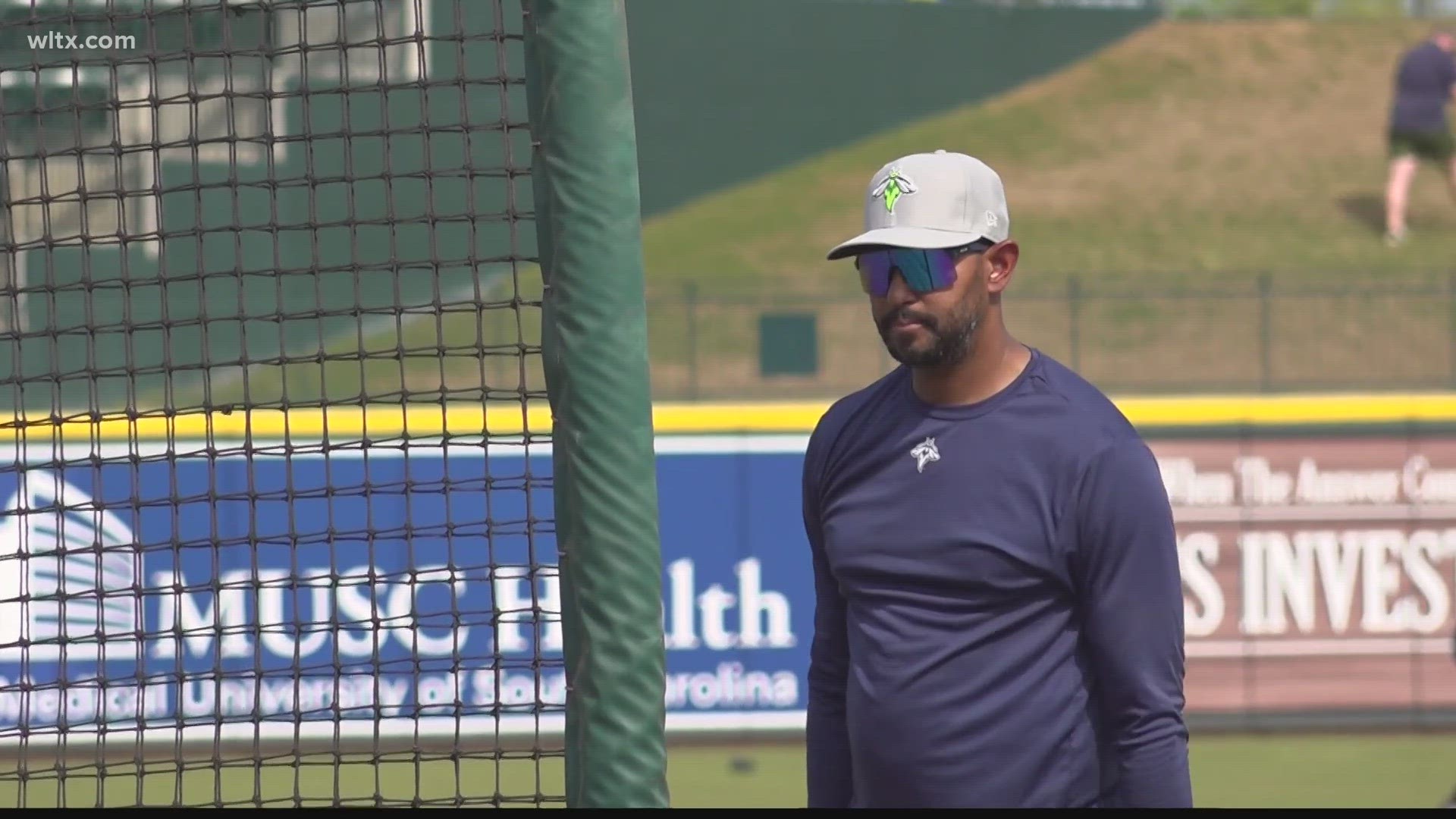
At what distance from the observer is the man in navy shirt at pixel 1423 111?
20.6 m

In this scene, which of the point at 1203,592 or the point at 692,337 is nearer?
the point at 1203,592

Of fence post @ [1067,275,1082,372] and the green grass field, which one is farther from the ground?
fence post @ [1067,275,1082,372]

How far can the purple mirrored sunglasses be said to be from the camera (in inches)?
112

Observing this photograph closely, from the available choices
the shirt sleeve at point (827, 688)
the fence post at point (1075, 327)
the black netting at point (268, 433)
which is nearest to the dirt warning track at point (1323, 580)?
the black netting at point (268, 433)

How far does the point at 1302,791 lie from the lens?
888 cm

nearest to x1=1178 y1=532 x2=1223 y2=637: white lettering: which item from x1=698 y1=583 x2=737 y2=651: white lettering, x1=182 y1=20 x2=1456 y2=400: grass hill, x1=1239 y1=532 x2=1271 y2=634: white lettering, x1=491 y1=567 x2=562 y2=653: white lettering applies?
x1=1239 y1=532 x2=1271 y2=634: white lettering

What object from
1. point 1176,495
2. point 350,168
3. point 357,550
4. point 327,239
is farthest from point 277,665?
point 327,239

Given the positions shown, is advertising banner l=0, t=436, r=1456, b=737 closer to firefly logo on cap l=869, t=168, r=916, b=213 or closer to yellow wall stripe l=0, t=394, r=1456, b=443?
yellow wall stripe l=0, t=394, r=1456, b=443

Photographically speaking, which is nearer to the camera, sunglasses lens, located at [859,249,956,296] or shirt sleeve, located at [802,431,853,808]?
sunglasses lens, located at [859,249,956,296]

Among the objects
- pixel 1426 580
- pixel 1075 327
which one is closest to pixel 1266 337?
pixel 1075 327

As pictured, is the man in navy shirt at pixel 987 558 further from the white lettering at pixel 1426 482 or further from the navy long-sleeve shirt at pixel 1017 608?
the white lettering at pixel 1426 482

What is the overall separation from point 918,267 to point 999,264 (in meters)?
0.16

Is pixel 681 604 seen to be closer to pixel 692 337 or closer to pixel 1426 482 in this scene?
pixel 1426 482

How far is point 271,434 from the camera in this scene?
399 inches
